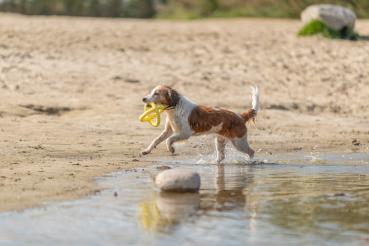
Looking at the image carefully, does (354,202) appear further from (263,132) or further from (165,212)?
(263,132)

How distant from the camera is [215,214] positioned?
1026cm

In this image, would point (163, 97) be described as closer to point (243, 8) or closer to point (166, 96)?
point (166, 96)

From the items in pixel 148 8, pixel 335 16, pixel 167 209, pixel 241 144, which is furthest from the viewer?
pixel 148 8

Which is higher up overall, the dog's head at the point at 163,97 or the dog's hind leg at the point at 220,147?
the dog's head at the point at 163,97

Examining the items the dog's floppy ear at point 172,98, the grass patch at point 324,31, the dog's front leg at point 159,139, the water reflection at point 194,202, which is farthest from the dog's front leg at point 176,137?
the grass patch at point 324,31

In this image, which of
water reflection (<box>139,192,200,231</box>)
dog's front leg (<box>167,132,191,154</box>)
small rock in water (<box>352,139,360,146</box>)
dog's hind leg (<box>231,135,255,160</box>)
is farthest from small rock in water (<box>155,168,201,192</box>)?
small rock in water (<box>352,139,360,146</box>)

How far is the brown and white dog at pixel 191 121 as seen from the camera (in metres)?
13.5

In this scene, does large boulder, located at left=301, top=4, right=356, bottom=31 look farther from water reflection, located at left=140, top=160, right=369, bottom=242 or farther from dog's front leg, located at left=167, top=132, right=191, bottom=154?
dog's front leg, located at left=167, top=132, right=191, bottom=154

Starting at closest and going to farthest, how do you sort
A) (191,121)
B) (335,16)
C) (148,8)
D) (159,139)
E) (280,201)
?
(280,201) → (191,121) → (159,139) → (335,16) → (148,8)

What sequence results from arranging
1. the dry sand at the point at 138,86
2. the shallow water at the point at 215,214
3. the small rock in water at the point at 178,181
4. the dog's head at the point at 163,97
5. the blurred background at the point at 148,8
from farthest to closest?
the blurred background at the point at 148,8, the dry sand at the point at 138,86, the dog's head at the point at 163,97, the small rock in water at the point at 178,181, the shallow water at the point at 215,214

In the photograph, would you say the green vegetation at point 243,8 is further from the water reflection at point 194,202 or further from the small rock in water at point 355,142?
the water reflection at point 194,202

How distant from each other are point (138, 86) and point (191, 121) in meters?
5.35

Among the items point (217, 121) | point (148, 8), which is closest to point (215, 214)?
point (217, 121)

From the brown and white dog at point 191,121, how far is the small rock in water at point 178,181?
7.81ft
